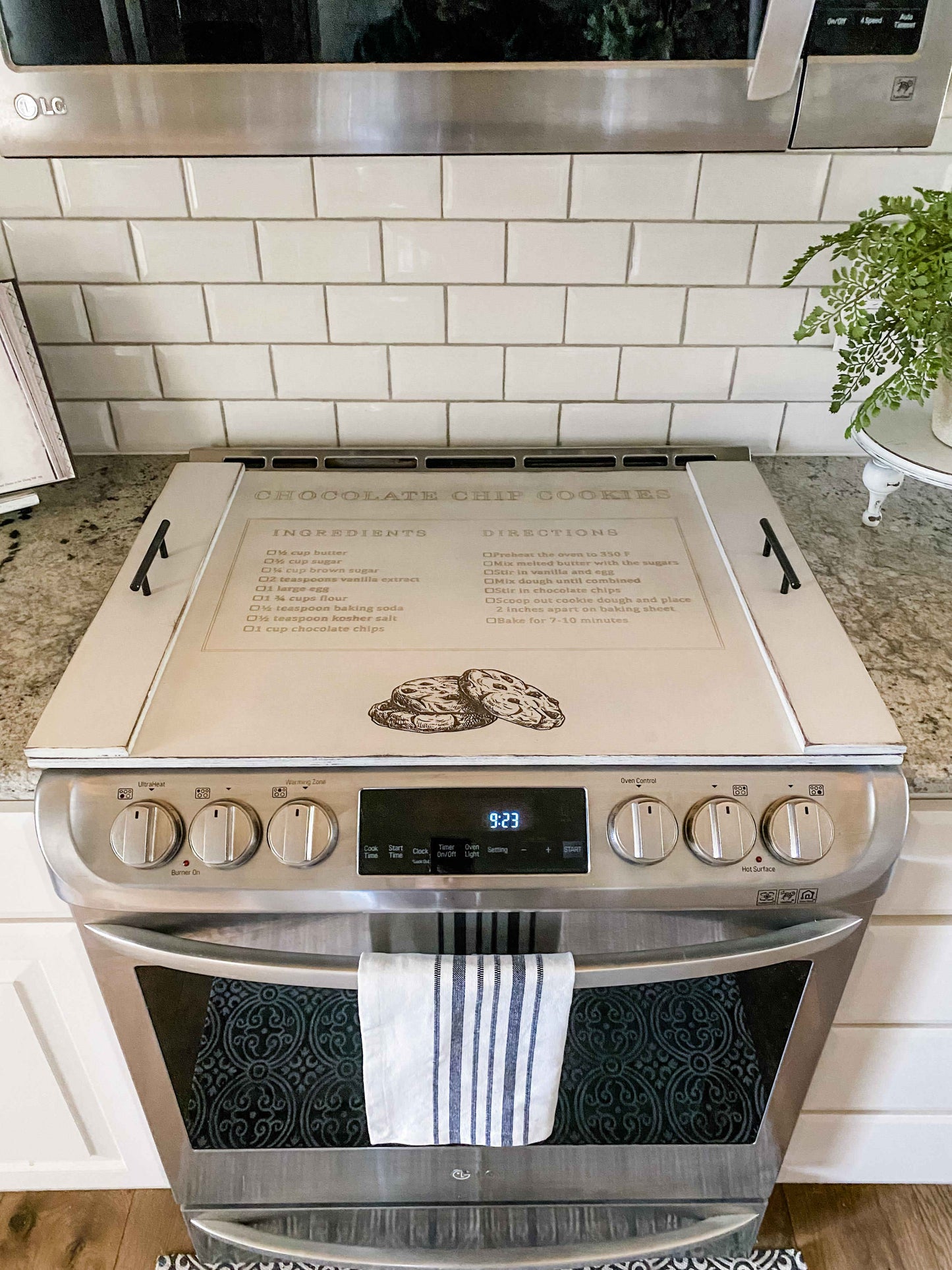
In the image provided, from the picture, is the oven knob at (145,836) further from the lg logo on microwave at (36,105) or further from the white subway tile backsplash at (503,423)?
the white subway tile backsplash at (503,423)

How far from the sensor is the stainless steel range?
2.62ft

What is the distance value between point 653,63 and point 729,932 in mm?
777

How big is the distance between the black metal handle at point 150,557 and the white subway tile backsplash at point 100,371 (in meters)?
0.30

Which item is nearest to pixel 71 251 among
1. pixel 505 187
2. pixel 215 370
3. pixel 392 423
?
pixel 215 370

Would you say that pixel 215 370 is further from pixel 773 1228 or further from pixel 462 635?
pixel 773 1228

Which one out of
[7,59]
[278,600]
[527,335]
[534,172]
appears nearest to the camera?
[7,59]

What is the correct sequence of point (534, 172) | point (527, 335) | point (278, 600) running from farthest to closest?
point (527, 335) < point (534, 172) < point (278, 600)

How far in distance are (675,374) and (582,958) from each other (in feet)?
2.66

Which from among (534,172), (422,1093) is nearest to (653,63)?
Answer: (534,172)

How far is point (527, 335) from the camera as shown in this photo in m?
1.25

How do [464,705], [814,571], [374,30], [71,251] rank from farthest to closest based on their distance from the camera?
[71,251] < [814,571] < [464,705] < [374,30]

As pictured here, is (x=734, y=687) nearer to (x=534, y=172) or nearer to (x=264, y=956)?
(x=264, y=956)

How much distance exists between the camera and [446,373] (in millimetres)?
1272

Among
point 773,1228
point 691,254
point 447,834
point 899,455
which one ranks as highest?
point 691,254
